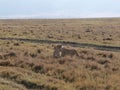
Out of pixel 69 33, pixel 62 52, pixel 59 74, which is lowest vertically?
pixel 69 33

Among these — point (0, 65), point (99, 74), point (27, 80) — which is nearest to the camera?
point (27, 80)

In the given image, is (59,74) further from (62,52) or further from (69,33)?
(69,33)

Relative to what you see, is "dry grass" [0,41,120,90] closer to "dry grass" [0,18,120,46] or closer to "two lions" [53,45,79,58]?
"two lions" [53,45,79,58]

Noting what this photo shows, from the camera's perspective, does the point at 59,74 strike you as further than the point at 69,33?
No

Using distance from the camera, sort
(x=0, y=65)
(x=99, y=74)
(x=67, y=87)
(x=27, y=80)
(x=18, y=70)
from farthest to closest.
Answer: (x=0, y=65)
(x=18, y=70)
(x=99, y=74)
(x=27, y=80)
(x=67, y=87)

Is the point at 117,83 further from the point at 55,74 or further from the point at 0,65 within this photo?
the point at 0,65

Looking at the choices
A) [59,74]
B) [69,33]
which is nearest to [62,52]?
[59,74]

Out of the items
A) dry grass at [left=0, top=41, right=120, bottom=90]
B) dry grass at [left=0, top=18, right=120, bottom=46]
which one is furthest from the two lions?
dry grass at [left=0, top=18, right=120, bottom=46]

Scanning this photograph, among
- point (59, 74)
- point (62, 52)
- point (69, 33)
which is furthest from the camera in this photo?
point (69, 33)

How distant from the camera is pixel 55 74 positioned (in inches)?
760

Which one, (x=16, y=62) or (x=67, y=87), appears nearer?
(x=67, y=87)

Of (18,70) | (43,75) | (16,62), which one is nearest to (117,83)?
(43,75)

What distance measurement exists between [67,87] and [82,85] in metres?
0.82

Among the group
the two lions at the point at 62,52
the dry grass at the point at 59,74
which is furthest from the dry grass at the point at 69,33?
the dry grass at the point at 59,74
